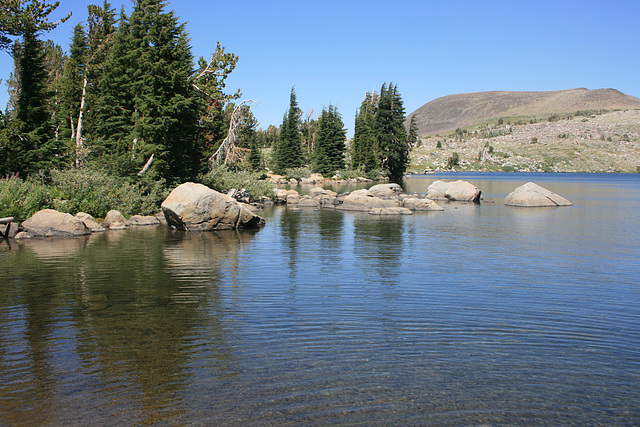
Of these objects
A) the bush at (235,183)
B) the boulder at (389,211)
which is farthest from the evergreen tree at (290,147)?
the boulder at (389,211)

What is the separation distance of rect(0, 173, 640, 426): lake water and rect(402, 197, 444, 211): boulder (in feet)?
55.3

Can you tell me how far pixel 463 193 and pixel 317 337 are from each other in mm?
35660

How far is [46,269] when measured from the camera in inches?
528

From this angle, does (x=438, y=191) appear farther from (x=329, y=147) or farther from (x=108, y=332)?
(x=329, y=147)

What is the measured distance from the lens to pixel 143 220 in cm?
2478

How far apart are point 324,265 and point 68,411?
9.69m

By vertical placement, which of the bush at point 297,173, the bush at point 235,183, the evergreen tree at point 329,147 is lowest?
the bush at point 235,183

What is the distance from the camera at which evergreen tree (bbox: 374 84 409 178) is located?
87.3m

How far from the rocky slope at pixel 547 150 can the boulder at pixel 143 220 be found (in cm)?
10771

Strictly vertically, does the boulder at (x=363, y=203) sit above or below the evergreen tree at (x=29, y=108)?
below

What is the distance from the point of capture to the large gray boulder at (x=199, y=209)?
21.8m

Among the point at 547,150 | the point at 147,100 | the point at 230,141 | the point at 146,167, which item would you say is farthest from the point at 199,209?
the point at 547,150

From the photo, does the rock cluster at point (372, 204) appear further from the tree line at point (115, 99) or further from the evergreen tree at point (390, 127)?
the evergreen tree at point (390, 127)

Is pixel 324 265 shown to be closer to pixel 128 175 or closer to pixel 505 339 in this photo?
pixel 505 339
